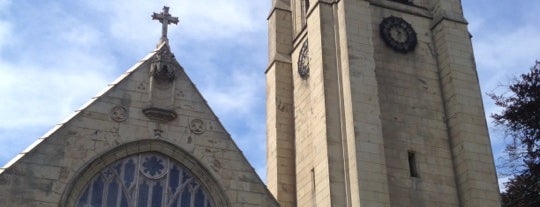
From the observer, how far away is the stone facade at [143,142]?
693 inches

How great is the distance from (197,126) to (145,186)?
2.12 meters

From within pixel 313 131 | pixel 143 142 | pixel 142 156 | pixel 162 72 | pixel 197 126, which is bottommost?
pixel 142 156

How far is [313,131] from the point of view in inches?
909

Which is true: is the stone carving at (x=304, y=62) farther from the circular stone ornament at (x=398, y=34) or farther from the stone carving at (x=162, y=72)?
the stone carving at (x=162, y=72)

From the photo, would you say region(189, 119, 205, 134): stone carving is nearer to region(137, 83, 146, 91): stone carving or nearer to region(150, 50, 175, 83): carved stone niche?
region(150, 50, 175, 83): carved stone niche

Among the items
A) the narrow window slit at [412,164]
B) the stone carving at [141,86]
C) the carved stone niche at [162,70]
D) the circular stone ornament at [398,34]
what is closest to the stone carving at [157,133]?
the stone carving at [141,86]

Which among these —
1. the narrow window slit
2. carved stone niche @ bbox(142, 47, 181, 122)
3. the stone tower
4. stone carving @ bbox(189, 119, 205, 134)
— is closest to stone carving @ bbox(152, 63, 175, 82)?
carved stone niche @ bbox(142, 47, 181, 122)

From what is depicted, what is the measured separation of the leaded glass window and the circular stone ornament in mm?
8348

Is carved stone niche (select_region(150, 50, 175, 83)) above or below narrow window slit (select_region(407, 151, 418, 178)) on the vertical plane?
above

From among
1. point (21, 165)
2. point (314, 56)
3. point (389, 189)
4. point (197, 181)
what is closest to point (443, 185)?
point (389, 189)

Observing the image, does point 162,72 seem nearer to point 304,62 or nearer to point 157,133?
point 157,133

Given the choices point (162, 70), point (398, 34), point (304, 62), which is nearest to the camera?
point (162, 70)

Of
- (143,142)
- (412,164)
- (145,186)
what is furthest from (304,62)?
(145,186)

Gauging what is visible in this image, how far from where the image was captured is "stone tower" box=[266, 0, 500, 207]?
2112cm
